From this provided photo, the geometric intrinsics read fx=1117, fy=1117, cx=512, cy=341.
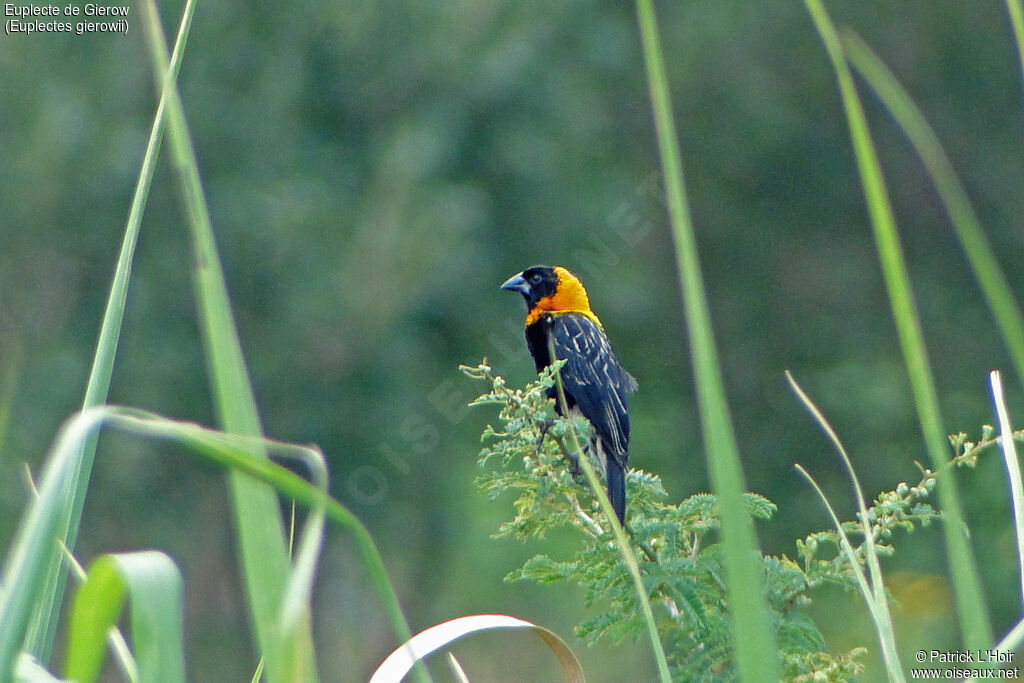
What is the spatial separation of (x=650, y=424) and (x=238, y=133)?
160 inches

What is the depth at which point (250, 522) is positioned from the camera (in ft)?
2.17

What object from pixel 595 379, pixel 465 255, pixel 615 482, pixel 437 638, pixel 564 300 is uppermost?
pixel 465 255

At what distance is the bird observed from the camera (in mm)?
3066

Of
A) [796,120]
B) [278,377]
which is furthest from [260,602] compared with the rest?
[796,120]

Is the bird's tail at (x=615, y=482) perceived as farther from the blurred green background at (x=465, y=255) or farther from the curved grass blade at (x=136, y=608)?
the blurred green background at (x=465, y=255)

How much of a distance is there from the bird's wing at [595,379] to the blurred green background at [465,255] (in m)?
4.44

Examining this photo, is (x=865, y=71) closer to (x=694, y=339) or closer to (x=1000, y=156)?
(x=694, y=339)

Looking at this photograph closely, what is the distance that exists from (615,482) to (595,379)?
63 cm

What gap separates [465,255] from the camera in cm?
827

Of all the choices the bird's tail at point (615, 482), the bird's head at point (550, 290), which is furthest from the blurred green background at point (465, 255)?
the bird's tail at point (615, 482)

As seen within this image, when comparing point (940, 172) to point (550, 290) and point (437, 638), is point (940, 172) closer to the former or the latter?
point (437, 638)

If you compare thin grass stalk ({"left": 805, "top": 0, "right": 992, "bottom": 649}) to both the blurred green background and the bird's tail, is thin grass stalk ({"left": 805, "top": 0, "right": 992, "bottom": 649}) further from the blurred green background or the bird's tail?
the blurred green background

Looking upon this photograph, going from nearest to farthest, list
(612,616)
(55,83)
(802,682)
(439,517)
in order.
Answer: (802,682) < (612,616) < (55,83) < (439,517)

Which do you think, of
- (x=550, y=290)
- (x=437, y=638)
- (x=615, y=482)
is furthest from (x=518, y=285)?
(x=437, y=638)
